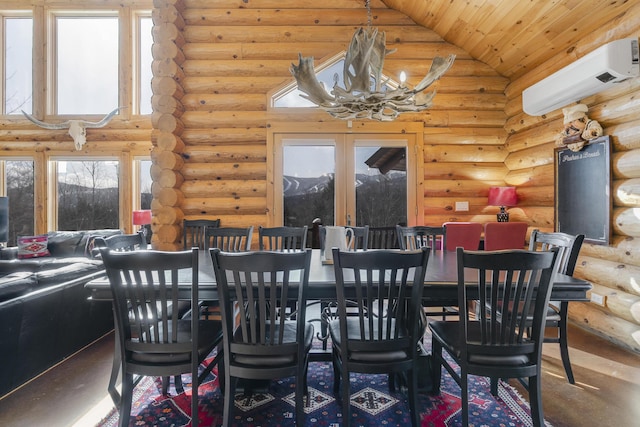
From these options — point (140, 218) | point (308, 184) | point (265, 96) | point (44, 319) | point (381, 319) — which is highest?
point (265, 96)

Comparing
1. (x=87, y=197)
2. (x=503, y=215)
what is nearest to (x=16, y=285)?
(x=87, y=197)

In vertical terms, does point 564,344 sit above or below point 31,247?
below

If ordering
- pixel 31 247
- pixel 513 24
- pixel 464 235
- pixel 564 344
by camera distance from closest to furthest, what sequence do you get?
pixel 564 344 → pixel 464 235 → pixel 513 24 → pixel 31 247

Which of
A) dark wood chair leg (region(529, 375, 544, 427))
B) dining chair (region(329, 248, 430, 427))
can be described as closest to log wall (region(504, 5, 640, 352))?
dark wood chair leg (region(529, 375, 544, 427))

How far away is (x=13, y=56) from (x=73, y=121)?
2.10m

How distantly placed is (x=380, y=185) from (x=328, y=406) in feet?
10.7

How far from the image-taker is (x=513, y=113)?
446 cm

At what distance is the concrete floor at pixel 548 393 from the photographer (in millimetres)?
1895

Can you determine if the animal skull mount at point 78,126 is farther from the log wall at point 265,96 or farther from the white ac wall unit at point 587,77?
the white ac wall unit at point 587,77

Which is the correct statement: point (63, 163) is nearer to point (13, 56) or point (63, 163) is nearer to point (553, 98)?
point (13, 56)

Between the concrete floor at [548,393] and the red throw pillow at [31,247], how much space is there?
2.76 meters

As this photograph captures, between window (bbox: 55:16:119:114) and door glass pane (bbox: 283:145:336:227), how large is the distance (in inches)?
155

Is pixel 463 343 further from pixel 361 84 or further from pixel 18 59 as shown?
pixel 18 59

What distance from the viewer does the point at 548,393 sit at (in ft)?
7.10
